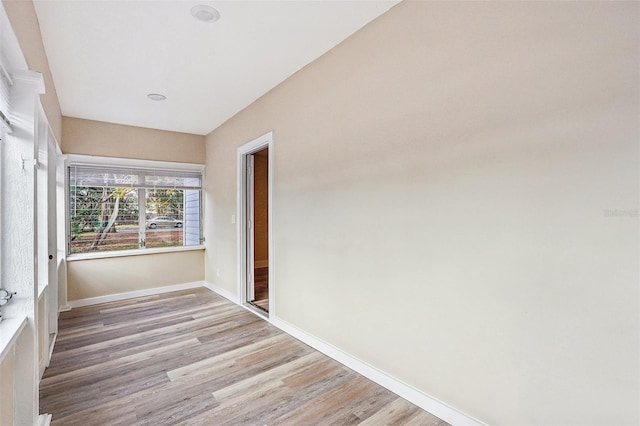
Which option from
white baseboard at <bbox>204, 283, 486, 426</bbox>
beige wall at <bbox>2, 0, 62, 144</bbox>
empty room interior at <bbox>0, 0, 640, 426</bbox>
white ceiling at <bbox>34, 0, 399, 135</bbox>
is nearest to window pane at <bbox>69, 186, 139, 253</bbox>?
empty room interior at <bbox>0, 0, 640, 426</bbox>

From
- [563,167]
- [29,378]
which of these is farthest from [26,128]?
[563,167]

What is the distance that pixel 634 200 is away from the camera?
120cm

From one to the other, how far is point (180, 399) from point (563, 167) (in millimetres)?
2658

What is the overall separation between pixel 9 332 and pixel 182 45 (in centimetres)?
224

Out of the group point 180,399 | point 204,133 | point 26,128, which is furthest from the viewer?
point 204,133

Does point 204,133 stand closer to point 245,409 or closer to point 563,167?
point 245,409

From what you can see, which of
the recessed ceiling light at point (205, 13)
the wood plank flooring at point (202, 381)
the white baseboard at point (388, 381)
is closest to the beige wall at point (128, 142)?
the wood plank flooring at point (202, 381)

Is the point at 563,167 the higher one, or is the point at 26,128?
the point at 26,128

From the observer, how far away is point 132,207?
4613 millimetres

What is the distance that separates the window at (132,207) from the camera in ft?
14.0

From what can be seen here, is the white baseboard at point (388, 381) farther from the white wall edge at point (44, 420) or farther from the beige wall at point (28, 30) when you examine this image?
the beige wall at point (28, 30)

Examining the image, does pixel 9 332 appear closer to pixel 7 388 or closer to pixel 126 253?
pixel 7 388

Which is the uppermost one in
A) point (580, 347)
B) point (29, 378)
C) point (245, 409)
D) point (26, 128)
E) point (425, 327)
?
point (26, 128)

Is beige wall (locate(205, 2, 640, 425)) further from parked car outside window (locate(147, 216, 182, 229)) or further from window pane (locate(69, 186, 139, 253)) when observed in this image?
window pane (locate(69, 186, 139, 253))
